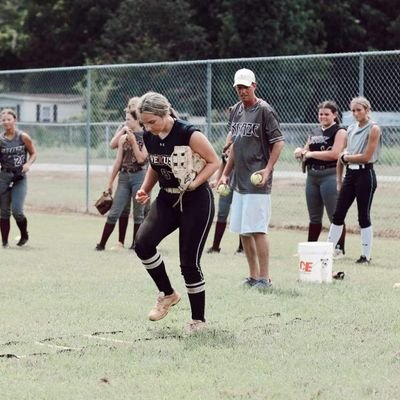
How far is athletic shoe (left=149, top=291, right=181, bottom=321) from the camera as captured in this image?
7.56 metres

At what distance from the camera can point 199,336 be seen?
706 centimetres

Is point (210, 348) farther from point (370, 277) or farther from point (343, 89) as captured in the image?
point (343, 89)

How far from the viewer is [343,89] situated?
20016 millimetres

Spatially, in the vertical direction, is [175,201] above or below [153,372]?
above

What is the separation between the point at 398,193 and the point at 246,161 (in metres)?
7.04

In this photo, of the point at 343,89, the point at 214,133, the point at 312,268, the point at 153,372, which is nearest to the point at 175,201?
the point at 153,372

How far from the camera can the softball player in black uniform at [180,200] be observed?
7207 millimetres

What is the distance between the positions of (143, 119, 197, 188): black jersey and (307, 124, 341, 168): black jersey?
183 inches

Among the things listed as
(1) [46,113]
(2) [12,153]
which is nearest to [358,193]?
(2) [12,153]

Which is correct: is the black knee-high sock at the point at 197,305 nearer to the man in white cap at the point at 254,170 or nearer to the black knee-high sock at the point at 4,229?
the man in white cap at the point at 254,170

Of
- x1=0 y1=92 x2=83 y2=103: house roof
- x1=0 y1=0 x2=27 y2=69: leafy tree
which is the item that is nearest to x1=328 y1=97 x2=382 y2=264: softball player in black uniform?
x1=0 y1=92 x2=83 y2=103: house roof

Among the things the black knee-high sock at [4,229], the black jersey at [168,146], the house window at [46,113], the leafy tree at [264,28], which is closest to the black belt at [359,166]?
the black jersey at [168,146]

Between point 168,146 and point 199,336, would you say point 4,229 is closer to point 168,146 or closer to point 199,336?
point 168,146

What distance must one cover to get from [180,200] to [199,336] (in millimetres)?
1038
